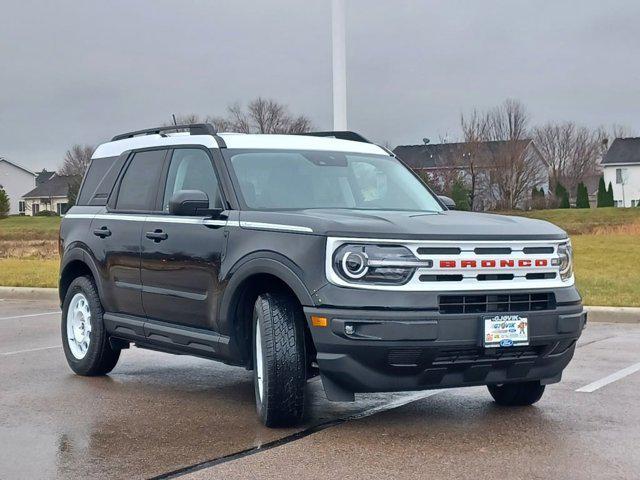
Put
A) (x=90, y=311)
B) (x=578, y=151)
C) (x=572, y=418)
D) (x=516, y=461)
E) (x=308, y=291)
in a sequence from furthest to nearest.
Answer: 1. (x=578, y=151)
2. (x=90, y=311)
3. (x=572, y=418)
4. (x=308, y=291)
5. (x=516, y=461)

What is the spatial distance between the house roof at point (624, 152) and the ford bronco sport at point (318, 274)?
251 ft

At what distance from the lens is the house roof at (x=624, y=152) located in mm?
80188

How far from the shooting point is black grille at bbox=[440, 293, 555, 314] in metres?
5.78

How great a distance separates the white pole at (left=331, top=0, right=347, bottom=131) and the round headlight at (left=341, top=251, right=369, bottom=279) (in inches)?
401

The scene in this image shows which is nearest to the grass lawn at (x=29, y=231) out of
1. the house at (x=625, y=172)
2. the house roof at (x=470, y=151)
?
the house roof at (x=470, y=151)

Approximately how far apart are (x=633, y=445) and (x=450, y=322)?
1339 millimetres

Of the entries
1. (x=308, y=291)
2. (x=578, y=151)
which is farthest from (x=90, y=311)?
(x=578, y=151)

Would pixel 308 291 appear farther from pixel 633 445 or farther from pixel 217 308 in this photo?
pixel 633 445

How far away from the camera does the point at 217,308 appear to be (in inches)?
262

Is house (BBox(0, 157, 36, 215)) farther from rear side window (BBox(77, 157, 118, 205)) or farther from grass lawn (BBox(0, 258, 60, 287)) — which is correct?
rear side window (BBox(77, 157, 118, 205))

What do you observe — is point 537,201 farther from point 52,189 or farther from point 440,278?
point 52,189

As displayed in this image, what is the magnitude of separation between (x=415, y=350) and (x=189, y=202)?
2.04 meters

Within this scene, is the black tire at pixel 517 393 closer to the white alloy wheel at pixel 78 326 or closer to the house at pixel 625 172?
the white alloy wheel at pixel 78 326

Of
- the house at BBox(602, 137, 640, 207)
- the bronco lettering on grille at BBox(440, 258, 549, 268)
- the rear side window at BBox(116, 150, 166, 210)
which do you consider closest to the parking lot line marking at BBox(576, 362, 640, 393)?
the bronco lettering on grille at BBox(440, 258, 549, 268)
